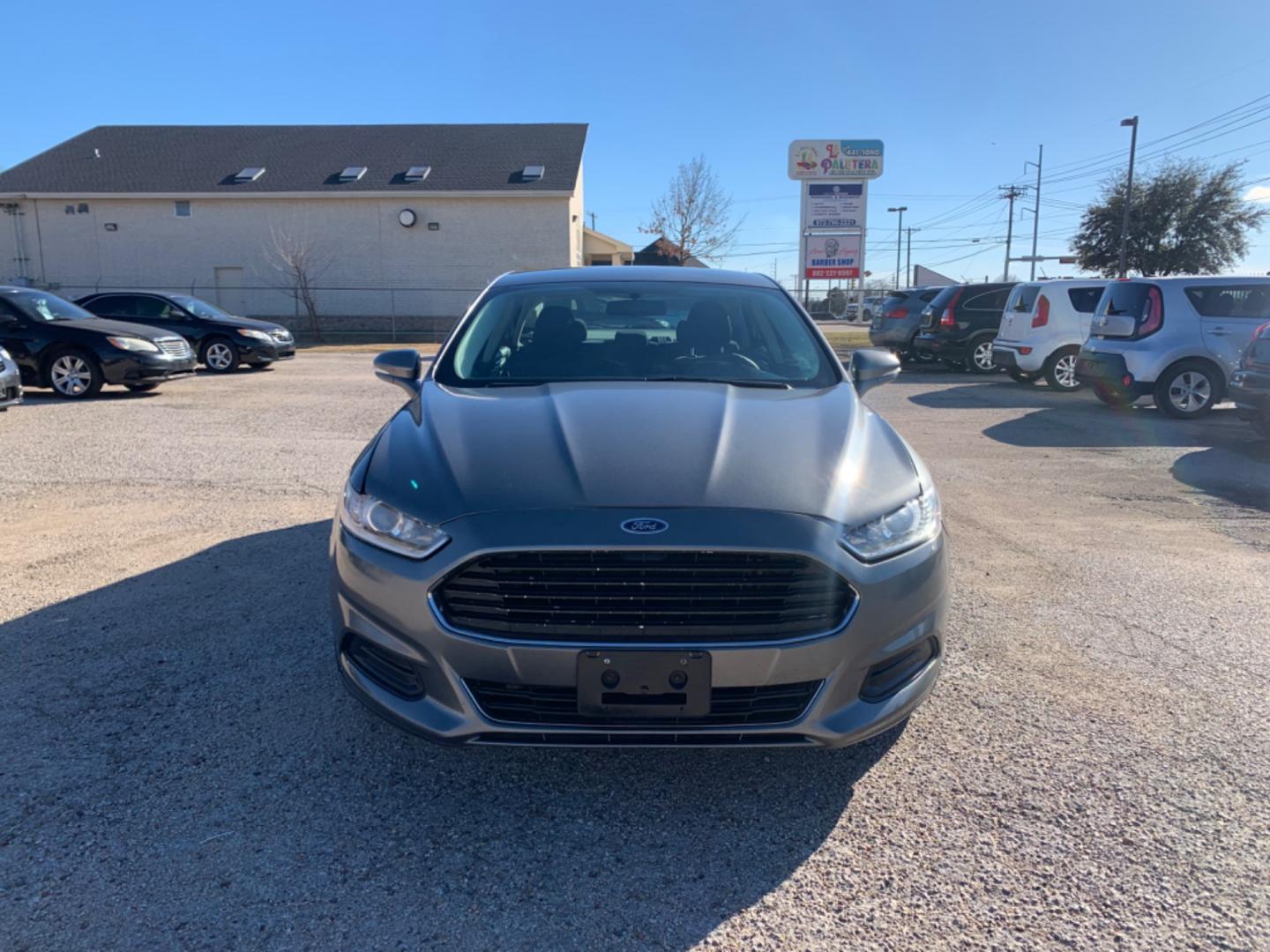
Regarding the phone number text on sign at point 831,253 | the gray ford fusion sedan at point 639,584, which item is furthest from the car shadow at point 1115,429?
the phone number text on sign at point 831,253

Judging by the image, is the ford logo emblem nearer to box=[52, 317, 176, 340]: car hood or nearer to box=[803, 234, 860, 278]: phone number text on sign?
box=[52, 317, 176, 340]: car hood

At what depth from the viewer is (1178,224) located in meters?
38.6

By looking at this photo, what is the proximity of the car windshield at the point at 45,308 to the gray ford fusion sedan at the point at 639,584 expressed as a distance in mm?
11804

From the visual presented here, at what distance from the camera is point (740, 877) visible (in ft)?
7.79

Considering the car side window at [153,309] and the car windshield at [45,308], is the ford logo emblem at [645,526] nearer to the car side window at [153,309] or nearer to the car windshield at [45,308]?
the car windshield at [45,308]

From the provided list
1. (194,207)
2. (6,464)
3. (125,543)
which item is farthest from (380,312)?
(125,543)

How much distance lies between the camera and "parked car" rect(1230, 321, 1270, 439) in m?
8.57

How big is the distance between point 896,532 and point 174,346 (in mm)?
12869

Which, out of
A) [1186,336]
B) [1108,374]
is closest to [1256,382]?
[1186,336]

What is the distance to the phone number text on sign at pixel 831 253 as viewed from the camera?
84.3ft

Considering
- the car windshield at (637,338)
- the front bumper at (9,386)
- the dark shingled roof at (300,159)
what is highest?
→ the dark shingled roof at (300,159)

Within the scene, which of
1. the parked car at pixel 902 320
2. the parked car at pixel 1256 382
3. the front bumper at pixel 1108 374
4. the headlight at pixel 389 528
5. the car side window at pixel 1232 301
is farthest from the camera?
the parked car at pixel 902 320

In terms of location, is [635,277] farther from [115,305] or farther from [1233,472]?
[115,305]

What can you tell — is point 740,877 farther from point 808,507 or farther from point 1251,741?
point 1251,741
